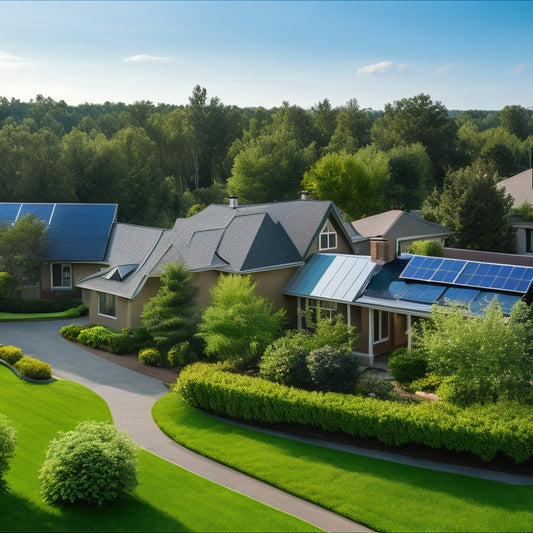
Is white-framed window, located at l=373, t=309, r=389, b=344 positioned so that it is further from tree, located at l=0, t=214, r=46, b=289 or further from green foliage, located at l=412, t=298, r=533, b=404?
tree, located at l=0, t=214, r=46, b=289

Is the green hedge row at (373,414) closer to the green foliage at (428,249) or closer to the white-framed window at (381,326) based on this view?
the white-framed window at (381,326)

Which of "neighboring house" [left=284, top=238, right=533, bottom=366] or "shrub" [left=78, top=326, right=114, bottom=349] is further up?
"neighboring house" [left=284, top=238, right=533, bottom=366]

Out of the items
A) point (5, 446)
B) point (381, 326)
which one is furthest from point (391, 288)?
point (5, 446)

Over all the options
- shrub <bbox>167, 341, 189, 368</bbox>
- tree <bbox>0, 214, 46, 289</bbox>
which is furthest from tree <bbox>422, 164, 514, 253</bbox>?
tree <bbox>0, 214, 46, 289</bbox>

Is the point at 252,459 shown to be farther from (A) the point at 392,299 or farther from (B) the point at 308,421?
(A) the point at 392,299

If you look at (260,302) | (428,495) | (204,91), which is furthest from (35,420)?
(204,91)

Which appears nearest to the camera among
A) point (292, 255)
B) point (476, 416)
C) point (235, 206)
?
point (476, 416)
